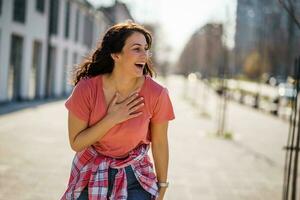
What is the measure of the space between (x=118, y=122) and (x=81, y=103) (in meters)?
0.23

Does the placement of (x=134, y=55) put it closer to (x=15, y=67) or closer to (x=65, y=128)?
(x=65, y=128)

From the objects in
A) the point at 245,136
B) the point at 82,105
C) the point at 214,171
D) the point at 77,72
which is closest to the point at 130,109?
the point at 82,105

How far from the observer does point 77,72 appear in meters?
3.19

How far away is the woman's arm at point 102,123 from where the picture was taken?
2791mm

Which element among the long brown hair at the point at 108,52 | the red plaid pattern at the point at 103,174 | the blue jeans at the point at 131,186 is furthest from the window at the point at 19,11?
the blue jeans at the point at 131,186

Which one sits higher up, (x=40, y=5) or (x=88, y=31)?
(x=40, y=5)

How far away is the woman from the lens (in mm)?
2838

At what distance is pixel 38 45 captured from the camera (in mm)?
24750

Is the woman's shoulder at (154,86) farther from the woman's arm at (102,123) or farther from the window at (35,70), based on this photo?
the window at (35,70)

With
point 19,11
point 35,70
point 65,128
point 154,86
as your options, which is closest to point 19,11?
point 19,11

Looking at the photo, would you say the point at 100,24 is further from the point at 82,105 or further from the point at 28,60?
the point at 82,105

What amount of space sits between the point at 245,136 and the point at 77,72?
12.9 metres

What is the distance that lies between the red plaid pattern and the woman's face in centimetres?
42

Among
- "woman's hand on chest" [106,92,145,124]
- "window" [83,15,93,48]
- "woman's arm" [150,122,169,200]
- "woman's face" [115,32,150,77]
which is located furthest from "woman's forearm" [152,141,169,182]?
"window" [83,15,93,48]
